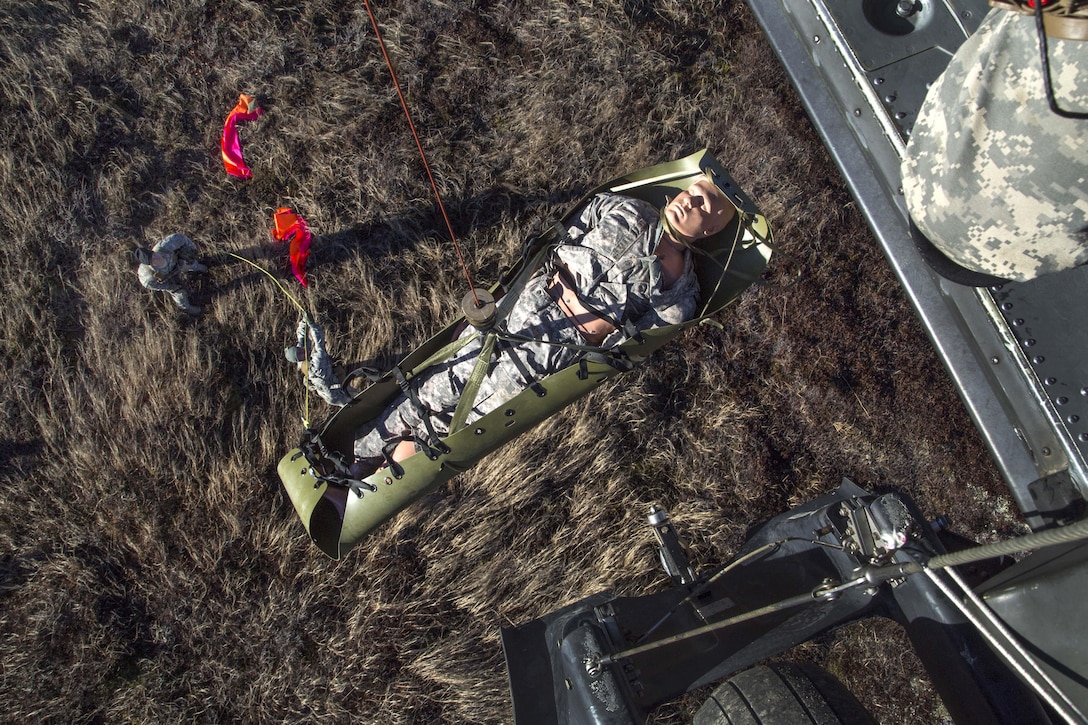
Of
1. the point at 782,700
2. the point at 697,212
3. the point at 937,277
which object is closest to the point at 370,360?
the point at 697,212

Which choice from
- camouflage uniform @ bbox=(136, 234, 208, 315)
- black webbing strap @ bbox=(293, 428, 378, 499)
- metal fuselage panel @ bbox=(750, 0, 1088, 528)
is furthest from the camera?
camouflage uniform @ bbox=(136, 234, 208, 315)

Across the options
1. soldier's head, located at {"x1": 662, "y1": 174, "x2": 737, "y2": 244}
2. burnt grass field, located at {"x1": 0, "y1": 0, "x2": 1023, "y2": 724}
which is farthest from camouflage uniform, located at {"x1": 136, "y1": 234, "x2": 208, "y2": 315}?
soldier's head, located at {"x1": 662, "y1": 174, "x2": 737, "y2": 244}

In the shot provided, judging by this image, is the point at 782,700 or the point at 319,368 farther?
the point at 319,368

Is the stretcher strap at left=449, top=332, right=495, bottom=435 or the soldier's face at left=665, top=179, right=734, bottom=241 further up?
the soldier's face at left=665, top=179, right=734, bottom=241

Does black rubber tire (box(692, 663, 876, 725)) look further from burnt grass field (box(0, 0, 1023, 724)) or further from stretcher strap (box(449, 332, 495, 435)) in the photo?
stretcher strap (box(449, 332, 495, 435))

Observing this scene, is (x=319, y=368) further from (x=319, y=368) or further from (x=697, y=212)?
(x=697, y=212)

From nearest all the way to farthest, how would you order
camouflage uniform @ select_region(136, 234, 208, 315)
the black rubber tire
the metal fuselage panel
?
the black rubber tire, the metal fuselage panel, camouflage uniform @ select_region(136, 234, 208, 315)

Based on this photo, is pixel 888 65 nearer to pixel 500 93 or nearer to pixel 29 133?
pixel 500 93

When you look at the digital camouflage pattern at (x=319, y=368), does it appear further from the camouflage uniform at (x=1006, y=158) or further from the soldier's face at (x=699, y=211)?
the camouflage uniform at (x=1006, y=158)

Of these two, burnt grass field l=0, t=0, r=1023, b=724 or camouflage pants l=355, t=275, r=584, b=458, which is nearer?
camouflage pants l=355, t=275, r=584, b=458
